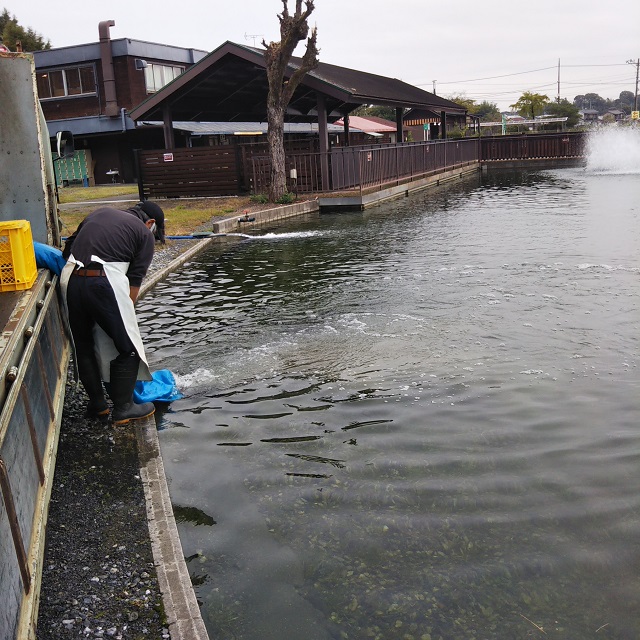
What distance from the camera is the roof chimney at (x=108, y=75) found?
110 ft

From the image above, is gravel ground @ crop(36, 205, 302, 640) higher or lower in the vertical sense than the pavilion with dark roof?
lower

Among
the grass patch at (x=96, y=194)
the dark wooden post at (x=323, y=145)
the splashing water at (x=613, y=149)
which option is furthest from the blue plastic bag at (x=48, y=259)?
the splashing water at (x=613, y=149)

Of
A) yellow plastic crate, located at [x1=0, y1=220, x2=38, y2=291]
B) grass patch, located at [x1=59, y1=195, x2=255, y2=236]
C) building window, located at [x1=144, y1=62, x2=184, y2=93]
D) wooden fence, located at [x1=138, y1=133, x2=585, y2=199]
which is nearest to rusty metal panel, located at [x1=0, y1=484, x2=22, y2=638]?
yellow plastic crate, located at [x1=0, y1=220, x2=38, y2=291]

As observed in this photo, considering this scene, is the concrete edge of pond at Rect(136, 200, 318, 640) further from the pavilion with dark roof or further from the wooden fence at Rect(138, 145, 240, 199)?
the wooden fence at Rect(138, 145, 240, 199)

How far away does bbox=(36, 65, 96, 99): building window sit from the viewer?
35375mm

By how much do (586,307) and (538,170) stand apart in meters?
34.7

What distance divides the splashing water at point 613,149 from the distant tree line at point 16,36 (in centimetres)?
3434

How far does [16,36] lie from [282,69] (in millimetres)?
31917

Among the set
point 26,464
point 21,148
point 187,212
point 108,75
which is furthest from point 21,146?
point 108,75

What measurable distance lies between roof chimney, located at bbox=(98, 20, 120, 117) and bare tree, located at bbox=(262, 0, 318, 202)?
14.0 meters

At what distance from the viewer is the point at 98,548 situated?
407cm

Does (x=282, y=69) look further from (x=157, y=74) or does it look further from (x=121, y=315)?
(x=121, y=315)

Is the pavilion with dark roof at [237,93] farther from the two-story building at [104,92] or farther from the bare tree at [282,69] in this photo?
the two-story building at [104,92]

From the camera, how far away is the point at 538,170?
137 feet
